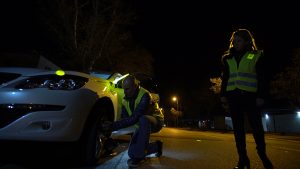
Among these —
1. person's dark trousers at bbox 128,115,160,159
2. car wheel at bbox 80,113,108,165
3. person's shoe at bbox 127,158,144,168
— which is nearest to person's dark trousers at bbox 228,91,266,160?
person's dark trousers at bbox 128,115,160,159

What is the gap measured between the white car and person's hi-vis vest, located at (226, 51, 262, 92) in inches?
72.5

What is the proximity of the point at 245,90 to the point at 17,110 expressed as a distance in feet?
8.85

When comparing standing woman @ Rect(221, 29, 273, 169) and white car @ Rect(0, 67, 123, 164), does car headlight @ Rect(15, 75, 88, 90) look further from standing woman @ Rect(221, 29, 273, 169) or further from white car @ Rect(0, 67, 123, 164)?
standing woman @ Rect(221, 29, 273, 169)

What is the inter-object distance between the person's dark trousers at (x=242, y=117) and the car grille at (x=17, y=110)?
2065 millimetres

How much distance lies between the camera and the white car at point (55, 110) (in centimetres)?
400

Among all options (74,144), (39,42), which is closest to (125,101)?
(74,144)

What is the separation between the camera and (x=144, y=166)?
437 cm

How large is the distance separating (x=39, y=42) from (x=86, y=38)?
6.18 metres

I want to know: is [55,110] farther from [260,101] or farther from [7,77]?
[260,101]

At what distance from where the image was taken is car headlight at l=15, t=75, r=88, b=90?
4.39 meters

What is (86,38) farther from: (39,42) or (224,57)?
(224,57)

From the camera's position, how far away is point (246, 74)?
13.6ft

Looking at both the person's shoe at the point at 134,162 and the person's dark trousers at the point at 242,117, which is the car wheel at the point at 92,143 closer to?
the person's shoe at the point at 134,162

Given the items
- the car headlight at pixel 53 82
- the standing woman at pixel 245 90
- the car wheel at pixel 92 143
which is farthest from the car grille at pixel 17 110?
the standing woman at pixel 245 90
